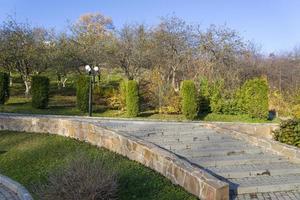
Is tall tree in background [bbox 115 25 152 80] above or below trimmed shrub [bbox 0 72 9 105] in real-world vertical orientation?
above

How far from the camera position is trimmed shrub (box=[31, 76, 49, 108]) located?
872 inches

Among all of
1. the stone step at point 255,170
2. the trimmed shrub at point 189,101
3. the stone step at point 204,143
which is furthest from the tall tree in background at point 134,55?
the stone step at point 255,170

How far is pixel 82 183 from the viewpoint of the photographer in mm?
6844

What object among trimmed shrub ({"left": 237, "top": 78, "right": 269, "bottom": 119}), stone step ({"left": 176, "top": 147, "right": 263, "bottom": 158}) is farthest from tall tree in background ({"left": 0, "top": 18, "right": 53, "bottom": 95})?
stone step ({"left": 176, "top": 147, "right": 263, "bottom": 158})

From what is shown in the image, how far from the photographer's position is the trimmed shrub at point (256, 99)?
2022 centimetres

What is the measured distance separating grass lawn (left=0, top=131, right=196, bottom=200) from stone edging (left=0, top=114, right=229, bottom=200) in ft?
0.56

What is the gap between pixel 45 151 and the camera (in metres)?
11.4

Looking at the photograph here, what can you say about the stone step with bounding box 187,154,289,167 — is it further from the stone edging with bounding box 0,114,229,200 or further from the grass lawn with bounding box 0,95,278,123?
the grass lawn with bounding box 0,95,278,123

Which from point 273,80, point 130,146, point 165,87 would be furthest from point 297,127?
point 273,80

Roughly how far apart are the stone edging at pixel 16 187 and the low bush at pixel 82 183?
1198mm

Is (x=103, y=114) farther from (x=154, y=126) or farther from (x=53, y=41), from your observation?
(x=53, y=41)

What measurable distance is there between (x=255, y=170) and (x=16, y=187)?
5.11 metres

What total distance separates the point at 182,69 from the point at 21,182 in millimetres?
18805

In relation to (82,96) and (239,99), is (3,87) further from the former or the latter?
(239,99)
